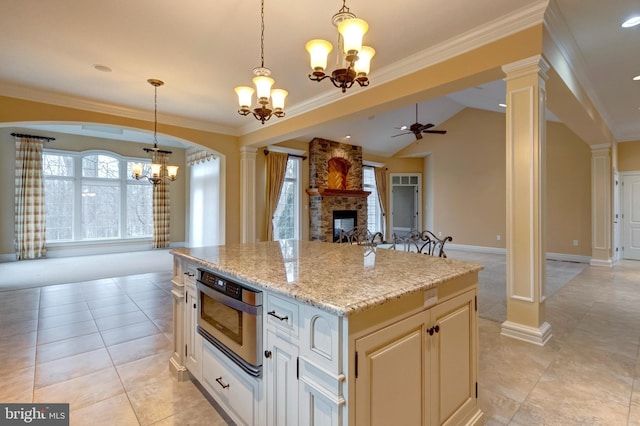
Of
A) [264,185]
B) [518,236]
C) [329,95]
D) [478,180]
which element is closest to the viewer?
[518,236]

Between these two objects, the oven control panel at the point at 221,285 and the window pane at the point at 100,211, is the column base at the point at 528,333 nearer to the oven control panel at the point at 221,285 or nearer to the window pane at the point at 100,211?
the oven control panel at the point at 221,285

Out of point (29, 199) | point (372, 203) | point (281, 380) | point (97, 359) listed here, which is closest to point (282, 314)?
point (281, 380)

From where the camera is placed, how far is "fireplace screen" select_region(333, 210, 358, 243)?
834 cm

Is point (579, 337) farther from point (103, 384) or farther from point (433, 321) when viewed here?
point (103, 384)

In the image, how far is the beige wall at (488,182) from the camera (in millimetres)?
6969

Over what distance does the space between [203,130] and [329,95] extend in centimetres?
299

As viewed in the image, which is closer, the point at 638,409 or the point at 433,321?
the point at 433,321

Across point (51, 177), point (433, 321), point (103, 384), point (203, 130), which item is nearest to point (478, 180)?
point (203, 130)

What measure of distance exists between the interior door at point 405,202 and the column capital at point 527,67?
24.7ft

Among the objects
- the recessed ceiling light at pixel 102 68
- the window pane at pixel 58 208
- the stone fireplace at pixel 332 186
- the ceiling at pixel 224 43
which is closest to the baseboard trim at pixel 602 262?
the ceiling at pixel 224 43

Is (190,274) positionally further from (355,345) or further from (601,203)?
(601,203)

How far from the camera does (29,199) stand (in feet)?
23.1

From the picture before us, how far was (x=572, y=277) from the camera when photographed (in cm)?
540

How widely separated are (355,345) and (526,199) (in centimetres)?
253
